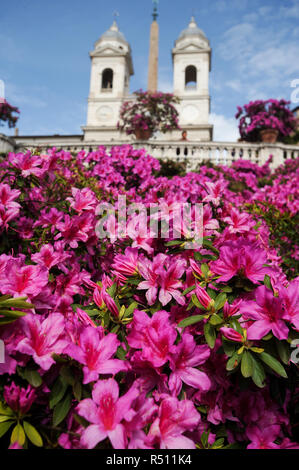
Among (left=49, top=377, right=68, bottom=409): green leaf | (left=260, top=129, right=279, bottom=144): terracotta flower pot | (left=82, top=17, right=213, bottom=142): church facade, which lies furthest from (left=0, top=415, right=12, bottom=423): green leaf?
(left=82, top=17, right=213, bottom=142): church facade

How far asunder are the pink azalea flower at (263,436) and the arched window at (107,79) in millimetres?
34809

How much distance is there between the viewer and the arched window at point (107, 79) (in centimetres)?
3241

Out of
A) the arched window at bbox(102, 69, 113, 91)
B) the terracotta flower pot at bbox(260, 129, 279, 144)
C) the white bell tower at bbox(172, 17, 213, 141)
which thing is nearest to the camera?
the terracotta flower pot at bbox(260, 129, 279, 144)

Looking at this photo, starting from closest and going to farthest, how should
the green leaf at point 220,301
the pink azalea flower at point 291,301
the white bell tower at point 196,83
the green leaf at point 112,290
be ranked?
1. the pink azalea flower at point 291,301
2. the green leaf at point 220,301
3. the green leaf at point 112,290
4. the white bell tower at point 196,83

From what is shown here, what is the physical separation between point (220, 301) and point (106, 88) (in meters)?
35.3

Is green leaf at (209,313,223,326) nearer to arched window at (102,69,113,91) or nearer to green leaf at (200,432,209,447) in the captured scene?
green leaf at (200,432,209,447)

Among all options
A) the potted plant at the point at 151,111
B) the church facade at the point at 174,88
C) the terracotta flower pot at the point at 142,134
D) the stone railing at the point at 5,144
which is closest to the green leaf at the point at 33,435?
the stone railing at the point at 5,144

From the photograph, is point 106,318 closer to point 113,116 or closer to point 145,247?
point 145,247

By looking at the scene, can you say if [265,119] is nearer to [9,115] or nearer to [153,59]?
[9,115]

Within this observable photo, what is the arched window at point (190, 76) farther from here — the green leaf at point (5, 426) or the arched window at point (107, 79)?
the green leaf at point (5, 426)

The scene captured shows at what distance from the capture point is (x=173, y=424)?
3.08ft

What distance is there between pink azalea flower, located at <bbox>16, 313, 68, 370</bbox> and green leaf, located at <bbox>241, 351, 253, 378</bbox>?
0.54 m

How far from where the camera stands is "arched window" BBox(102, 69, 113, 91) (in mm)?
32406
